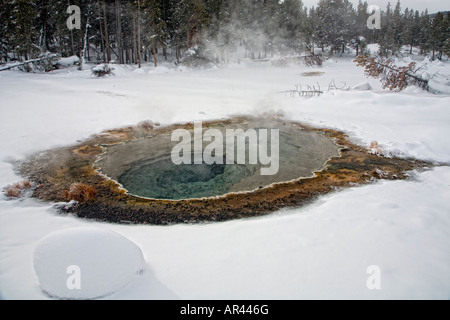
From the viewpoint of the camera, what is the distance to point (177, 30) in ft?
107

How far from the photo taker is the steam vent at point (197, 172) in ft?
16.5

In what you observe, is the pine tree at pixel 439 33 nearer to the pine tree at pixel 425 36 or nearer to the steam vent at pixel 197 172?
the pine tree at pixel 425 36

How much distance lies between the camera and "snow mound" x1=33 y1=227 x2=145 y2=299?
8.78 ft

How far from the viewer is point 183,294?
2930mm

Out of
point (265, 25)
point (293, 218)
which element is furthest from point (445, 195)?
point (265, 25)

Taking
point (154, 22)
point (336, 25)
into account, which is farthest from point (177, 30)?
point (336, 25)

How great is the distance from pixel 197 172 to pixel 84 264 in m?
4.02

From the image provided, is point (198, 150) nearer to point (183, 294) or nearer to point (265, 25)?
point (183, 294)

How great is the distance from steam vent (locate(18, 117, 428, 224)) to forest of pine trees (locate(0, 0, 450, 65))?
23009 mm

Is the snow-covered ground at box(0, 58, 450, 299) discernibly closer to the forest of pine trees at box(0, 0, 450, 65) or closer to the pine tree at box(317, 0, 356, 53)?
the forest of pine trees at box(0, 0, 450, 65)

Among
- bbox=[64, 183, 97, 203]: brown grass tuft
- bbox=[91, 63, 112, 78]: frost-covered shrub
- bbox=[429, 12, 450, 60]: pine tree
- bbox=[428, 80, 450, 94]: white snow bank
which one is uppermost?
bbox=[429, 12, 450, 60]: pine tree

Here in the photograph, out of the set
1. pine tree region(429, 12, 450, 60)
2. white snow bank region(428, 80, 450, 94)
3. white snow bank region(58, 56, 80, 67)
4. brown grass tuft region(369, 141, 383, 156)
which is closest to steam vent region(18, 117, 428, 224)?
brown grass tuft region(369, 141, 383, 156)

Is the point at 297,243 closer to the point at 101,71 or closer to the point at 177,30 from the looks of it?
the point at 101,71

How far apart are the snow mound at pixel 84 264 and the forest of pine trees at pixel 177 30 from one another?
28111 millimetres
